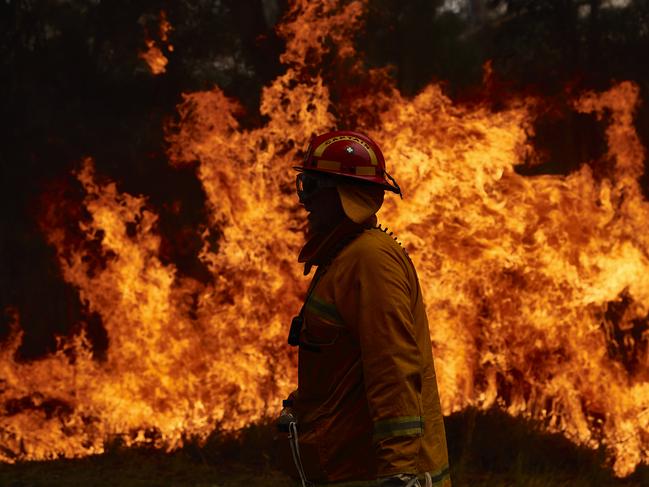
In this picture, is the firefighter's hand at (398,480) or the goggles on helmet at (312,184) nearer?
the firefighter's hand at (398,480)

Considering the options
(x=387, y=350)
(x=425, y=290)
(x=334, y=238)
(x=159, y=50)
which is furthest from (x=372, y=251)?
(x=159, y=50)

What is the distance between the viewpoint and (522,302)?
347 inches

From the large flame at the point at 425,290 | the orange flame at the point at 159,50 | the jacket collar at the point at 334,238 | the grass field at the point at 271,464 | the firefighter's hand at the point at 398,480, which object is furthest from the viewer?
the orange flame at the point at 159,50

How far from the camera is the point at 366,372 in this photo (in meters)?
2.73

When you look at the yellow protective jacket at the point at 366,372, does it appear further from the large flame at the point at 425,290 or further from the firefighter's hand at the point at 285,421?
the large flame at the point at 425,290

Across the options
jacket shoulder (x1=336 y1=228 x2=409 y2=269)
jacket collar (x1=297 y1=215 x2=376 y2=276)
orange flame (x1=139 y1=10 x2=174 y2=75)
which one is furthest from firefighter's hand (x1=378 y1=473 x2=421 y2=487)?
orange flame (x1=139 y1=10 x2=174 y2=75)

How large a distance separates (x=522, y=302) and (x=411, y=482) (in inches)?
253

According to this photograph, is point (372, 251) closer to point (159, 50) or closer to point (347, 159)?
point (347, 159)

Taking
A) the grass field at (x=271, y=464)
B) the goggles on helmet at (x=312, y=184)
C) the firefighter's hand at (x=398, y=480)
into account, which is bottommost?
the grass field at (x=271, y=464)

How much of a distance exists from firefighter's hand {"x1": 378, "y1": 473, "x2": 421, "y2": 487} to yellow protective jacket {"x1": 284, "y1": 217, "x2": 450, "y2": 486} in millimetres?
17

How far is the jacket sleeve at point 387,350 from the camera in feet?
8.67

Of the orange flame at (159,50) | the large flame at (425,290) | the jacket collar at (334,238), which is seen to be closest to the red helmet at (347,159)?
the jacket collar at (334,238)

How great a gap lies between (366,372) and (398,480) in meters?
0.32

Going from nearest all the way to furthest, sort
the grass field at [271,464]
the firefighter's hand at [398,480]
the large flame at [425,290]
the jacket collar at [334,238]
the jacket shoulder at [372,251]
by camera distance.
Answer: the firefighter's hand at [398,480], the jacket shoulder at [372,251], the jacket collar at [334,238], the grass field at [271,464], the large flame at [425,290]
